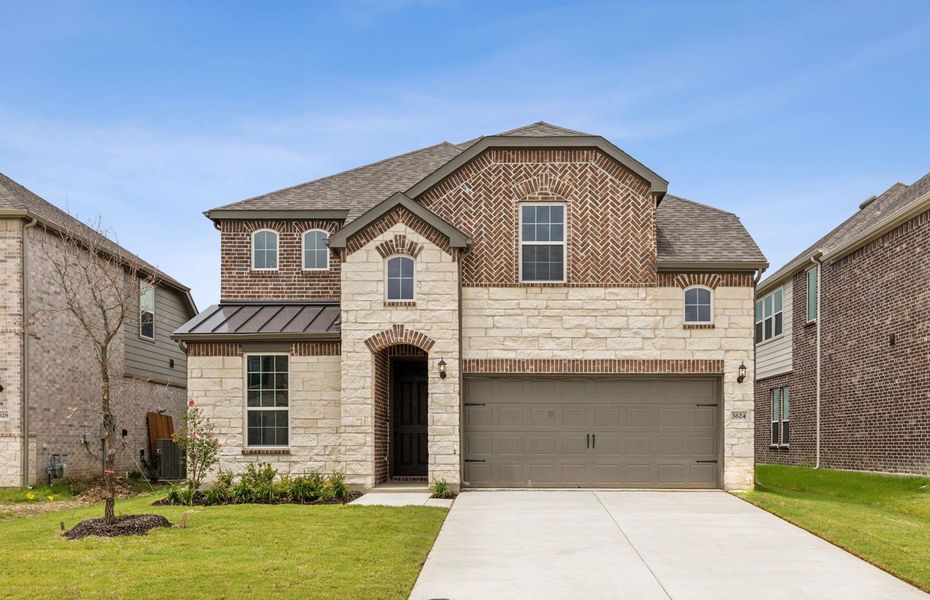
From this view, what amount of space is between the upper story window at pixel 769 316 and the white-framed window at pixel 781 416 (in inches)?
75.5

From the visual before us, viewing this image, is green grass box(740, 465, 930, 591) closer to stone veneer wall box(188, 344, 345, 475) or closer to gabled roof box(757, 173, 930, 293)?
gabled roof box(757, 173, 930, 293)

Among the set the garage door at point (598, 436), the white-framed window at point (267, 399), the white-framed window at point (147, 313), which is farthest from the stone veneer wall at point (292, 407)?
the white-framed window at point (147, 313)

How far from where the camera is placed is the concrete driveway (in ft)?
31.8

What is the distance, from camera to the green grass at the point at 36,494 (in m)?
20.0

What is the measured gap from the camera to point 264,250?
21984 millimetres

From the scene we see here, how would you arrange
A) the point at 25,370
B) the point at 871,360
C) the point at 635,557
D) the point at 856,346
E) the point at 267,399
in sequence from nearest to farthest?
1. the point at 635,557
2. the point at 267,399
3. the point at 25,370
4. the point at 871,360
5. the point at 856,346

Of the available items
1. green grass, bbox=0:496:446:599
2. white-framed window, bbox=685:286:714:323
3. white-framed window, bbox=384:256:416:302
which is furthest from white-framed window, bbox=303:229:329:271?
white-framed window, bbox=685:286:714:323

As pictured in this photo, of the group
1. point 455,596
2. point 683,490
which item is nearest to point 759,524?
point 683,490

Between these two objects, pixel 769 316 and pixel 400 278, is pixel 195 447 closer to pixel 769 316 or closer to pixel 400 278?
pixel 400 278

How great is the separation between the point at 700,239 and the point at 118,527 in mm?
12858

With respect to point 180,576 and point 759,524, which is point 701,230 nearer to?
point 759,524

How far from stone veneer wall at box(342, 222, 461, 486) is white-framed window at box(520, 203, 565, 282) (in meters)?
1.64

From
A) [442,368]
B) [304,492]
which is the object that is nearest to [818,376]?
[442,368]


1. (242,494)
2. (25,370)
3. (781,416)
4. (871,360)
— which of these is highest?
(871,360)
